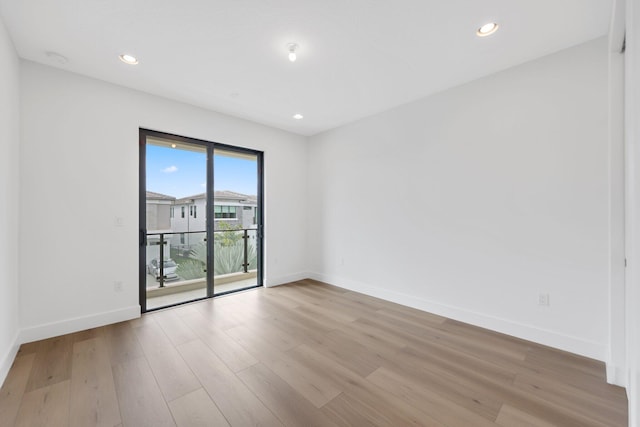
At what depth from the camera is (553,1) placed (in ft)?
5.77

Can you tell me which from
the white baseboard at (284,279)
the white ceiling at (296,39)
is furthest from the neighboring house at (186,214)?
the white ceiling at (296,39)

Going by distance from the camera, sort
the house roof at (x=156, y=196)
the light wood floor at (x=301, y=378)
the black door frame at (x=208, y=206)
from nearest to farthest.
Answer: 1. the light wood floor at (x=301, y=378)
2. the black door frame at (x=208, y=206)
3. the house roof at (x=156, y=196)

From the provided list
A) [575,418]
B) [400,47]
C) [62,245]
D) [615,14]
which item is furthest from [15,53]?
[575,418]

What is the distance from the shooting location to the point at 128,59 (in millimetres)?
2424

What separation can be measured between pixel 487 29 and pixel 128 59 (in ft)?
10.5

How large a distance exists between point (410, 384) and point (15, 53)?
14.3 feet

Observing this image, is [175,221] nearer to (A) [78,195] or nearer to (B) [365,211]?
(A) [78,195]

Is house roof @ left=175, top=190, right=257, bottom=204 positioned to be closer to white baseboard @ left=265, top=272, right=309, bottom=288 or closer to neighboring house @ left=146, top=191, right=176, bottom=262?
neighboring house @ left=146, top=191, right=176, bottom=262

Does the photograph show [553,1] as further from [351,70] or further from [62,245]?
[62,245]

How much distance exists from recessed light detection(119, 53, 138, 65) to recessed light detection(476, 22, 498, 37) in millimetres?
3059

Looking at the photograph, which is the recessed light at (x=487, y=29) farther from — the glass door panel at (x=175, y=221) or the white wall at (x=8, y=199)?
the white wall at (x=8, y=199)

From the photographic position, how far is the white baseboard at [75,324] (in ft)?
7.91

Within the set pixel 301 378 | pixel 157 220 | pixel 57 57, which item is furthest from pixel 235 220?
pixel 301 378

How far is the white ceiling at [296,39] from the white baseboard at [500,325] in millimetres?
2591
